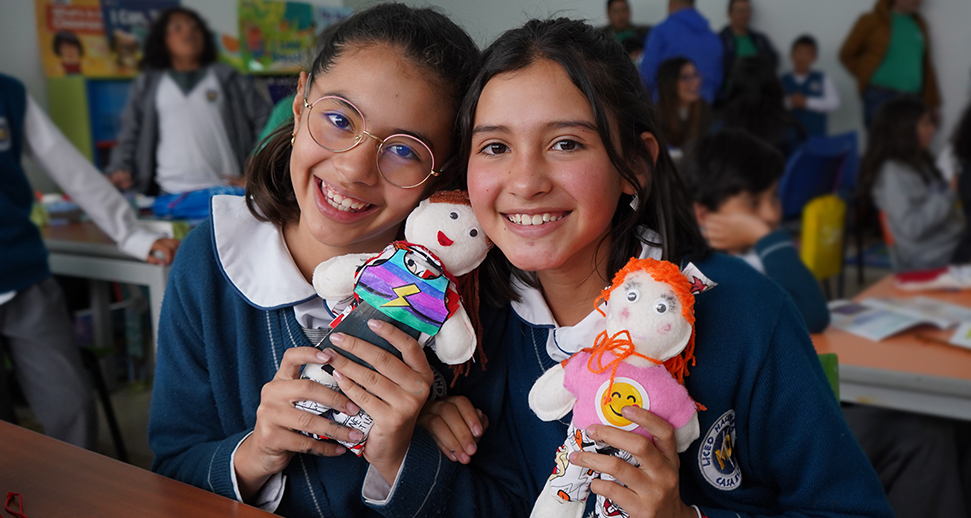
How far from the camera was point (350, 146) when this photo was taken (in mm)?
1044

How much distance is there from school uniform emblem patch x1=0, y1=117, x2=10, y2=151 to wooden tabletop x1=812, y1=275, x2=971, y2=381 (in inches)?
93.9

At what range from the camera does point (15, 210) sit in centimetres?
221

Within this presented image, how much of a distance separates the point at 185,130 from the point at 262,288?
10.1ft

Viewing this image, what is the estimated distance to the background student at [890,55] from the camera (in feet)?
20.0

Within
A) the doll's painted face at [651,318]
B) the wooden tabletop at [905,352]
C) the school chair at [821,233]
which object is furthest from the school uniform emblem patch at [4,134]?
the school chair at [821,233]

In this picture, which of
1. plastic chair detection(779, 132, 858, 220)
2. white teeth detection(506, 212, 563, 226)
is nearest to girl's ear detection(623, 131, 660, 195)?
white teeth detection(506, 212, 563, 226)

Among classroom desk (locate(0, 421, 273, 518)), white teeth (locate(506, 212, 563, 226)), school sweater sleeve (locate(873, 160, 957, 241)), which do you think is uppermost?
white teeth (locate(506, 212, 563, 226))

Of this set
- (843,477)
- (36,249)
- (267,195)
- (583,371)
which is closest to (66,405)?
(36,249)

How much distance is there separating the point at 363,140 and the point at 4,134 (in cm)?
180

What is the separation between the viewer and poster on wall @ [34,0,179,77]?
433cm

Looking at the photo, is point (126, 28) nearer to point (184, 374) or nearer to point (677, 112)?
point (677, 112)

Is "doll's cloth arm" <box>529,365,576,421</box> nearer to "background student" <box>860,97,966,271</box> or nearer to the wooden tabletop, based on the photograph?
the wooden tabletop

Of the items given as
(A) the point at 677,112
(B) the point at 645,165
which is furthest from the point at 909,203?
(B) the point at 645,165

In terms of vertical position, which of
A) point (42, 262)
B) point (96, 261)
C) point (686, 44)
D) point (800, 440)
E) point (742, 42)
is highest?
point (686, 44)
